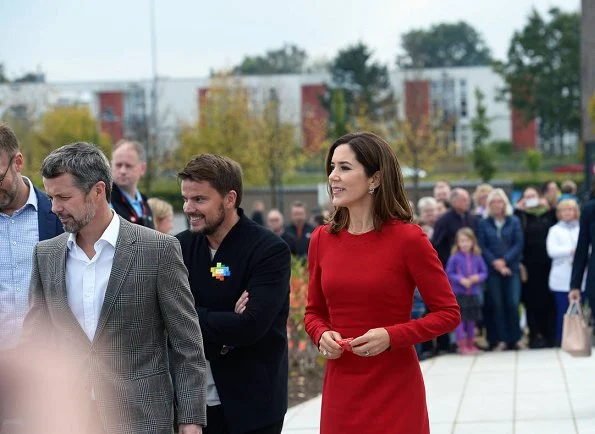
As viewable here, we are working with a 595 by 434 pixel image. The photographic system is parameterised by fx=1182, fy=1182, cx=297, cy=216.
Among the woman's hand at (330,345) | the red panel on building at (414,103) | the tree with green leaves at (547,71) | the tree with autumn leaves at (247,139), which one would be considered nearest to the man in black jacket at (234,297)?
the woman's hand at (330,345)

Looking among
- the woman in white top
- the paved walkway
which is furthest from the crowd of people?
the woman in white top

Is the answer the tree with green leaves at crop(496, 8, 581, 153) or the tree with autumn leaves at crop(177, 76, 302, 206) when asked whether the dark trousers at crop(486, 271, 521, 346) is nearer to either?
the tree with autumn leaves at crop(177, 76, 302, 206)

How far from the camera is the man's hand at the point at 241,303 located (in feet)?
18.8

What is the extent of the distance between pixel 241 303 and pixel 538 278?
10.7m

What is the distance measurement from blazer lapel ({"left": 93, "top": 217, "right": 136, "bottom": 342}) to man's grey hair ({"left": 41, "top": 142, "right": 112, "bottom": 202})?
0.25m

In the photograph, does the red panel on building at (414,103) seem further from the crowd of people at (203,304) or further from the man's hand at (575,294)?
the crowd of people at (203,304)

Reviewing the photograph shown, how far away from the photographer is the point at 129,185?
8633mm

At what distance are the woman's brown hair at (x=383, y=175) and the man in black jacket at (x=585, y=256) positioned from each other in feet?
15.3

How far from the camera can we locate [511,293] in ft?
50.9

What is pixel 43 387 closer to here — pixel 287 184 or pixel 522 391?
pixel 522 391

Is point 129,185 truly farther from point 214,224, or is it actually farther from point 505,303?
point 505,303

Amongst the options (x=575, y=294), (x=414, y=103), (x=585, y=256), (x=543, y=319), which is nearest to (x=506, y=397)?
(x=575, y=294)

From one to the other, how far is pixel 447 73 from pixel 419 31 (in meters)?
30.8

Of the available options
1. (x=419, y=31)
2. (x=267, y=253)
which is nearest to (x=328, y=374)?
(x=267, y=253)
